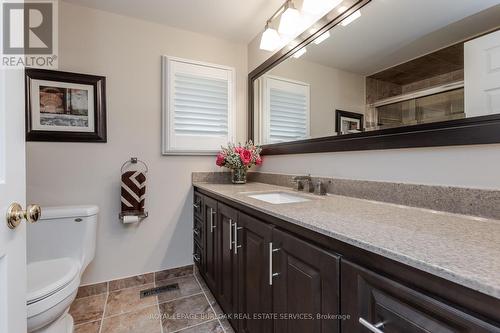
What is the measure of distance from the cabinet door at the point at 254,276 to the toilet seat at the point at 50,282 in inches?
35.9

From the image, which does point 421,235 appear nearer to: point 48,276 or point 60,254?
point 48,276

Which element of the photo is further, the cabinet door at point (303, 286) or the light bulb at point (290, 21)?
the light bulb at point (290, 21)

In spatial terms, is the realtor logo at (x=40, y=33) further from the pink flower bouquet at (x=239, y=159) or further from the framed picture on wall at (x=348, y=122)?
the framed picture on wall at (x=348, y=122)

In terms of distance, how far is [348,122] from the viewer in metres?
1.34

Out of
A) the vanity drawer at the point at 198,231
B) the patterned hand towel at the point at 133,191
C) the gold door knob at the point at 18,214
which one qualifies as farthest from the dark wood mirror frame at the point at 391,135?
the gold door knob at the point at 18,214

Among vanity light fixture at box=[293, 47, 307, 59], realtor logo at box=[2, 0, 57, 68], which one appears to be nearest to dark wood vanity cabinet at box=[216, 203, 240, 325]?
vanity light fixture at box=[293, 47, 307, 59]

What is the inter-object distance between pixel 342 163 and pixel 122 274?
76.1 inches

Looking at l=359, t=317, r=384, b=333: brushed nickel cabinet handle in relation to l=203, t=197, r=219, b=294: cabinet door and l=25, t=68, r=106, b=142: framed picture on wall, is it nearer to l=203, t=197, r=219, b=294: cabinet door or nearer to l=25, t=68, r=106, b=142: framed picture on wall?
l=203, t=197, r=219, b=294: cabinet door

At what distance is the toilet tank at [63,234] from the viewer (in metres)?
1.53

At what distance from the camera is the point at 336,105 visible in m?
1.42

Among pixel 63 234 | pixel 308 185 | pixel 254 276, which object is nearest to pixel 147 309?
pixel 63 234

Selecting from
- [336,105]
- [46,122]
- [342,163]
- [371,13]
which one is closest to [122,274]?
[46,122]

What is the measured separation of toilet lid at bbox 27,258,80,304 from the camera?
111cm

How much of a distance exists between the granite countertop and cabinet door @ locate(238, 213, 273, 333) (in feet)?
0.46
